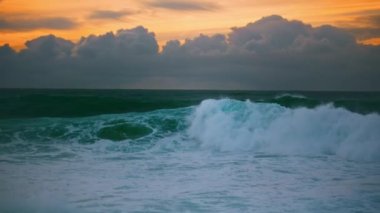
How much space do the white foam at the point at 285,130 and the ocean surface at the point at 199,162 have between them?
0.11ft

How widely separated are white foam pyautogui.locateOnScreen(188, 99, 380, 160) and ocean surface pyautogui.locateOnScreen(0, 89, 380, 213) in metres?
0.03

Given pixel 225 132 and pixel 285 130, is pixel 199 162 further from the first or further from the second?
pixel 285 130

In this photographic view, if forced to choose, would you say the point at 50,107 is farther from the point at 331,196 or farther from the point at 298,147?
the point at 331,196

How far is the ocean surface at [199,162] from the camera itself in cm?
624

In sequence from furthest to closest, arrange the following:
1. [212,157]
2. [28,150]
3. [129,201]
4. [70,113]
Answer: [70,113]
[28,150]
[212,157]
[129,201]

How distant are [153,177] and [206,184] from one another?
1.14 m

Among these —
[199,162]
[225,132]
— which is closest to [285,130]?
[225,132]

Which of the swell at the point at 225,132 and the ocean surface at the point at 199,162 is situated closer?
the ocean surface at the point at 199,162

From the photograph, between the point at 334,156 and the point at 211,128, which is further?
the point at 211,128

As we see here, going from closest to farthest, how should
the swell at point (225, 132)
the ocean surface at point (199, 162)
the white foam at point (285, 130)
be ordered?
1. the ocean surface at point (199, 162)
2. the white foam at point (285, 130)
3. the swell at point (225, 132)

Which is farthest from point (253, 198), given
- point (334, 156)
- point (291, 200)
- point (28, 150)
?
point (28, 150)

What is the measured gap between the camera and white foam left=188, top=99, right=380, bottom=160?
11297mm

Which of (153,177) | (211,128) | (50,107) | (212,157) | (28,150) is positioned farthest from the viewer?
(50,107)

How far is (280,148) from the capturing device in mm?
11445
